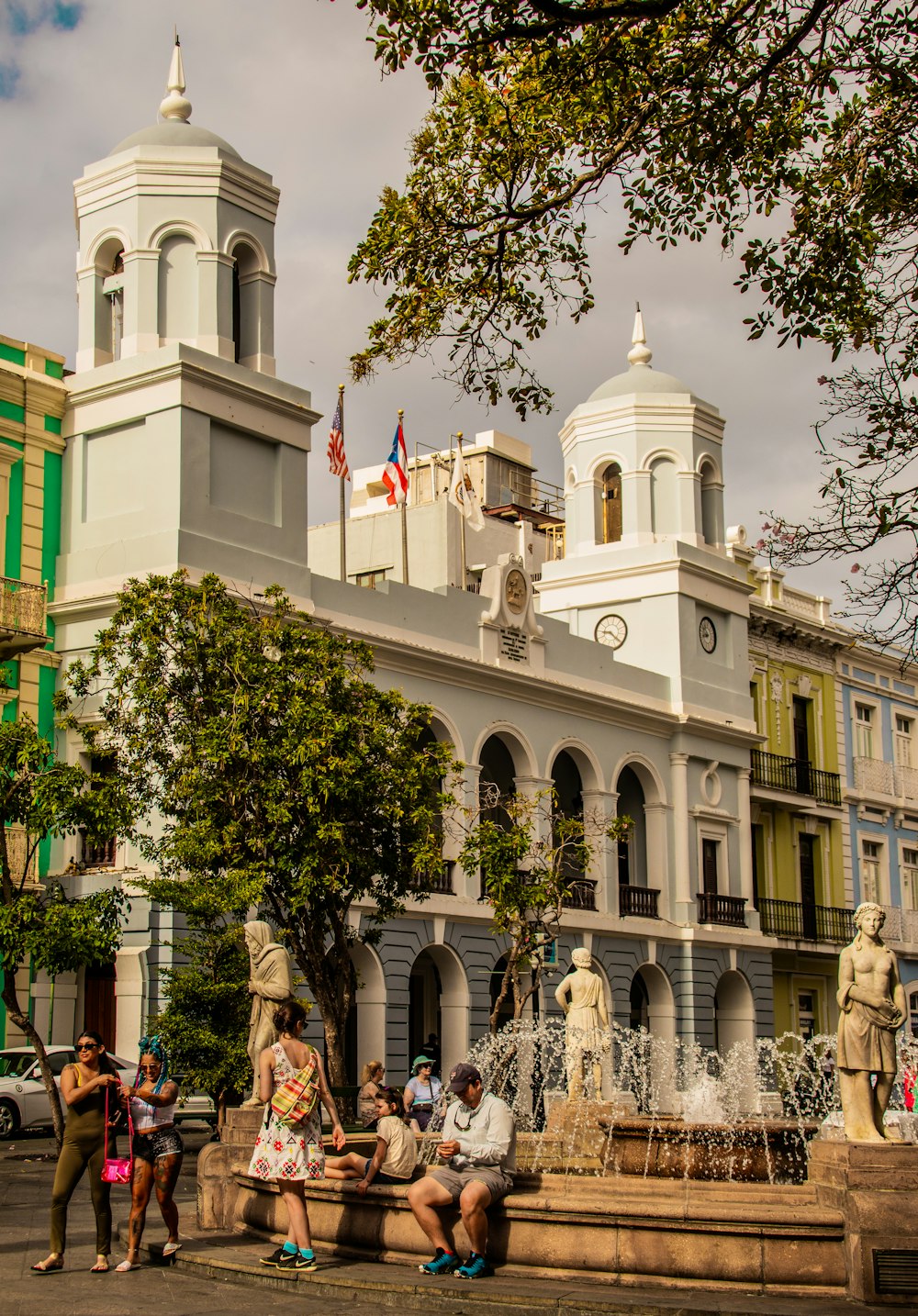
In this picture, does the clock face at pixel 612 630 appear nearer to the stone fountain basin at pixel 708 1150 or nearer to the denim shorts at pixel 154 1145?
the stone fountain basin at pixel 708 1150

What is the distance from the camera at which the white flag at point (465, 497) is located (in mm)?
39750

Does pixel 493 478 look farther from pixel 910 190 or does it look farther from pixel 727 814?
pixel 910 190

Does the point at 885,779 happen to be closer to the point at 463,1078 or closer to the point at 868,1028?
the point at 868,1028

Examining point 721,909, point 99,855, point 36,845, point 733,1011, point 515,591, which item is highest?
point 515,591

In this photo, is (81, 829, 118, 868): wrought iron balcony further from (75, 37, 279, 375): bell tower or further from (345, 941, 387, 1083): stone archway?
(75, 37, 279, 375): bell tower

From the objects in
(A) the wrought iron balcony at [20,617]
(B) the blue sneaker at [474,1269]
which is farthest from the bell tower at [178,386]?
(B) the blue sneaker at [474,1269]

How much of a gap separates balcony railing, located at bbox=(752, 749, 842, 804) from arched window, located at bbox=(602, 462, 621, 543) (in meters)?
5.44

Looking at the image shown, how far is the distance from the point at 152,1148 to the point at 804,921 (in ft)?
92.0

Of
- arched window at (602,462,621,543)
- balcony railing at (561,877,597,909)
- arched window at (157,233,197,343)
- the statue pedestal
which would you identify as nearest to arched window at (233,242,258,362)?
arched window at (157,233,197,343)

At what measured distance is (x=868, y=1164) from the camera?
957cm

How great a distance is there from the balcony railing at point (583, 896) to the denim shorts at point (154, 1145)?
62.7 ft

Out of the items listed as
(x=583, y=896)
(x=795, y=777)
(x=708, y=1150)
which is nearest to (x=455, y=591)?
(x=583, y=896)

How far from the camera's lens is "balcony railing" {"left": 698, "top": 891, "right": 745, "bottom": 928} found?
110 ft

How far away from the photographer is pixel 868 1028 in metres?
10.3
